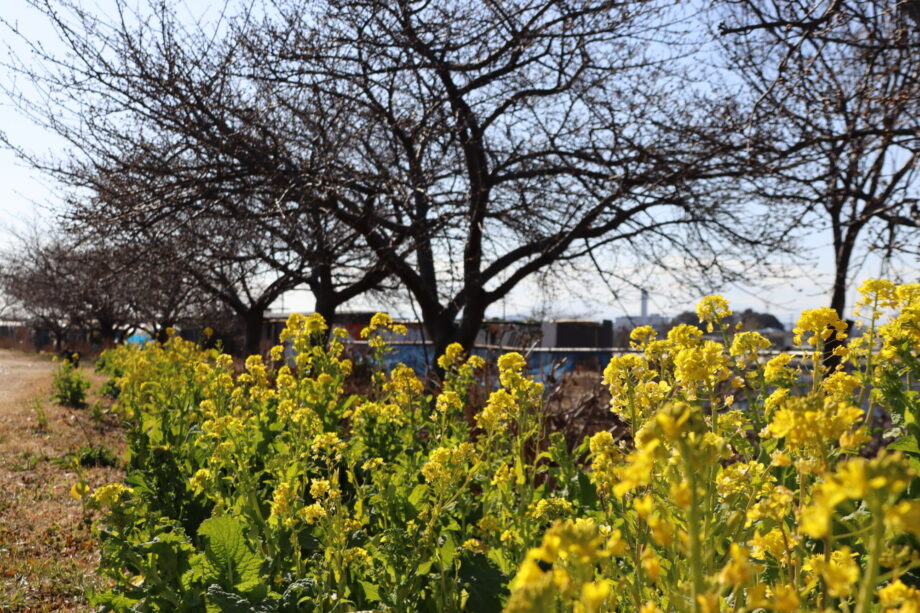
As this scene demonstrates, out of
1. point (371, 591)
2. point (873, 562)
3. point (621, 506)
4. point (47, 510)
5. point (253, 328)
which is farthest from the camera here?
point (253, 328)

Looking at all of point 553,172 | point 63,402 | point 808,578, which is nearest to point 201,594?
point 808,578

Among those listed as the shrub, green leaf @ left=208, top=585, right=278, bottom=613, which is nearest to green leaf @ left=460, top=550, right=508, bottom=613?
green leaf @ left=208, top=585, right=278, bottom=613

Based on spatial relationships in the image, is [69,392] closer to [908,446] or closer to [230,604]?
[230,604]

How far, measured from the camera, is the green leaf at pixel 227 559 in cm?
248

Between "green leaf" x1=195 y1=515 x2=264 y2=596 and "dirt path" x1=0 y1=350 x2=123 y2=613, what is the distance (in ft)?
2.81

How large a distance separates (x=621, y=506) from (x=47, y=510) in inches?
203

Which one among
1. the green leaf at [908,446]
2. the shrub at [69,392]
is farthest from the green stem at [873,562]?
the shrub at [69,392]

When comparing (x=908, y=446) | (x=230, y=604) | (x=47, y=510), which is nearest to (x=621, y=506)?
(x=908, y=446)

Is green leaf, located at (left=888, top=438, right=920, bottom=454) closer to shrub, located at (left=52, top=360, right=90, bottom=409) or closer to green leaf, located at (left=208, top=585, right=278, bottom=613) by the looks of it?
green leaf, located at (left=208, top=585, right=278, bottom=613)

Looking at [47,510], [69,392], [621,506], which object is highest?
[621,506]

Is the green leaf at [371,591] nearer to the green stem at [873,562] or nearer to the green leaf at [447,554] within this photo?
the green leaf at [447,554]

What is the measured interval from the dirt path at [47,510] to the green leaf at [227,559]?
86cm

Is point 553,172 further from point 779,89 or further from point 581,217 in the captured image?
point 779,89

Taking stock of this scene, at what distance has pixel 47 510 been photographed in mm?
5664
